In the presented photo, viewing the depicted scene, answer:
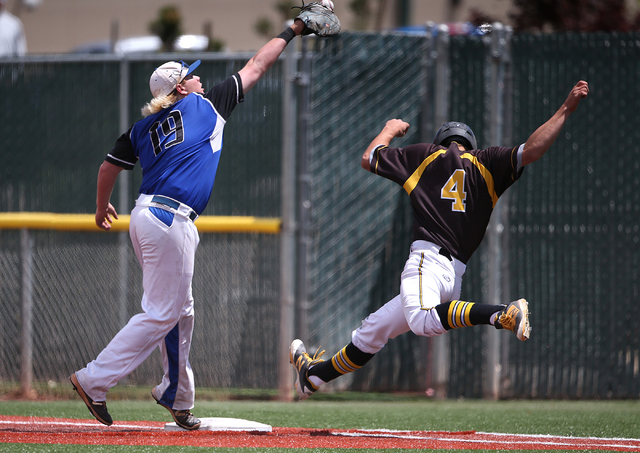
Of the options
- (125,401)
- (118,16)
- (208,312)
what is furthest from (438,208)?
(118,16)

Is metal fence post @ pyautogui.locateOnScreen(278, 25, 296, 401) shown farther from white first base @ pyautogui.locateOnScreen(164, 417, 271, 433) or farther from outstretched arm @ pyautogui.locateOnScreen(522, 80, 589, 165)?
outstretched arm @ pyautogui.locateOnScreen(522, 80, 589, 165)

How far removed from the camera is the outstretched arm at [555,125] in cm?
439

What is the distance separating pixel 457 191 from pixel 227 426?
193 cm

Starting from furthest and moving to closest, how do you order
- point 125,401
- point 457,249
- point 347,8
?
1. point 347,8
2. point 125,401
3. point 457,249

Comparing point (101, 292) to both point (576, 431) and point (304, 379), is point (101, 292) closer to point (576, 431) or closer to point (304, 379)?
→ point (304, 379)

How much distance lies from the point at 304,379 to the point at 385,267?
1.84m

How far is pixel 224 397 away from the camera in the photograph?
6.55m

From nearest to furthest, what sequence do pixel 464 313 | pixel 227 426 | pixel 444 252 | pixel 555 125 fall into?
pixel 464 313, pixel 555 125, pixel 444 252, pixel 227 426

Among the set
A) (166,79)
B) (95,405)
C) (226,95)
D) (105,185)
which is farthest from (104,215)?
(95,405)

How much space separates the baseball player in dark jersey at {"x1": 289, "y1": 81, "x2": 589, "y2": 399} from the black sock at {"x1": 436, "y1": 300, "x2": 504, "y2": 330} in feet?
0.11

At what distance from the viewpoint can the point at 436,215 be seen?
4707 millimetres

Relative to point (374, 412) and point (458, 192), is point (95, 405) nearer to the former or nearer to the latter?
point (374, 412)

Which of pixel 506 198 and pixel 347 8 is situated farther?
pixel 347 8

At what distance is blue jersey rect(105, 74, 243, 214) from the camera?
14.9ft
